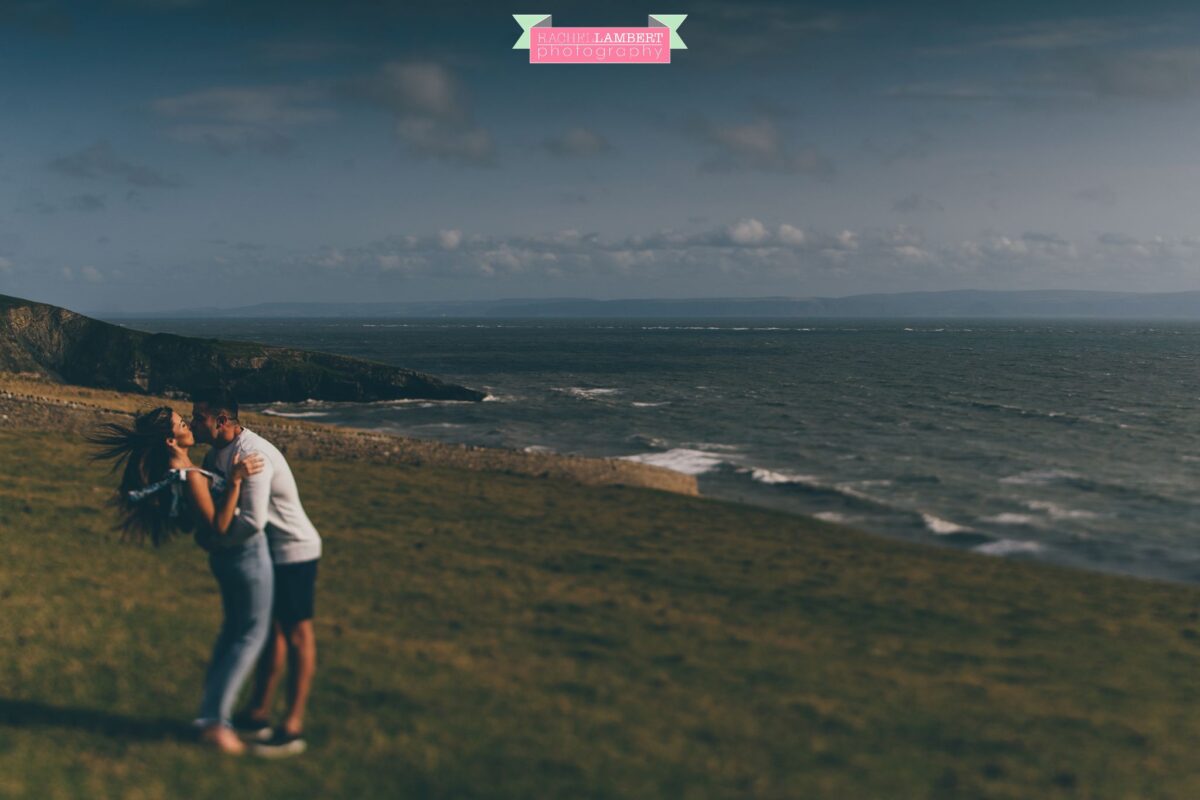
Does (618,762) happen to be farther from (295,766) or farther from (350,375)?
(350,375)

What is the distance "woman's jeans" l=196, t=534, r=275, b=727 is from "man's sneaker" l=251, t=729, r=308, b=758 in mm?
345

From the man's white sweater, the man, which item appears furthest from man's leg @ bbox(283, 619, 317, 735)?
the man's white sweater

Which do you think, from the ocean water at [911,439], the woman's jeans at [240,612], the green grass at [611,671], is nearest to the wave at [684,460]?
the ocean water at [911,439]

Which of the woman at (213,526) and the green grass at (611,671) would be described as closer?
the woman at (213,526)

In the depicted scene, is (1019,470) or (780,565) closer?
(780,565)

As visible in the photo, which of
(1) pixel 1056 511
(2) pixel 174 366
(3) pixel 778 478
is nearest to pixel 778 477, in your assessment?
(3) pixel 778 478

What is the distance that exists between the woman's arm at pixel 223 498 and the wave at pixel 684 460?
23.8 meters

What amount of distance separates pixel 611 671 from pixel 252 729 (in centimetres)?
359

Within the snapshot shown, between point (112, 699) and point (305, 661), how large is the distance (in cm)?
225

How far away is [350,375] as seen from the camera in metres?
58.2

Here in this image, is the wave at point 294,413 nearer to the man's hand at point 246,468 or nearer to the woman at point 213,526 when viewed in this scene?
the woman at point 213,526

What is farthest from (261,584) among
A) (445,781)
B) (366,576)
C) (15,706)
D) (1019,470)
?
(1019,470)

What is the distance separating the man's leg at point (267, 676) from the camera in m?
7.05

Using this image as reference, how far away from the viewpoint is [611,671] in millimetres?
9078
